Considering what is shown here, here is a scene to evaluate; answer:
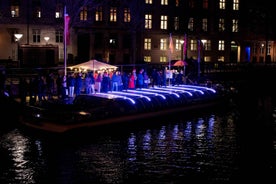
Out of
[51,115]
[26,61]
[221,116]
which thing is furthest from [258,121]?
[26,61]

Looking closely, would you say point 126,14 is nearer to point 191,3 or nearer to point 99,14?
point 99,14

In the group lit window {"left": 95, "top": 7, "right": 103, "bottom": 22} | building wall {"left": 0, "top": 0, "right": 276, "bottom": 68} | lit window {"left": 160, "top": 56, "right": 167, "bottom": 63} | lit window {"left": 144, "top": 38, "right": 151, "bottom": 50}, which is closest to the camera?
building wall {"left": 0, "top": 0, "right": 276, "bottom": 68}

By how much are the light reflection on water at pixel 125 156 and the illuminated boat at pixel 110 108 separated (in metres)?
Answer: 0.79

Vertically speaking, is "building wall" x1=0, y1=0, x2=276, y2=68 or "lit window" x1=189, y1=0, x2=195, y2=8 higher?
"lit window" x1=189, y1=0, x2=195, y2=8

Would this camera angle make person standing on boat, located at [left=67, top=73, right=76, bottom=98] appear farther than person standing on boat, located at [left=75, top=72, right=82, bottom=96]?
No

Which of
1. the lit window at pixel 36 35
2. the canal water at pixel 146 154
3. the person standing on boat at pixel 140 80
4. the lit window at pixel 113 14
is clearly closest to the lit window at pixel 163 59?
the lit window at pixel 113 14

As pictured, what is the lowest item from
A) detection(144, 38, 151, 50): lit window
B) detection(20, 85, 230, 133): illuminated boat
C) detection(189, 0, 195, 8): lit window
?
detection(20, 85, 230, 133): illuminated boat


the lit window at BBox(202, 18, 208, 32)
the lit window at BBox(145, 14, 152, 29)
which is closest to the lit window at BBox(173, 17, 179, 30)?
the lit window at BBox(145, 14, 152, 29)

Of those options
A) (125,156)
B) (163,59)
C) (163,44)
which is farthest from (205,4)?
(125,156)

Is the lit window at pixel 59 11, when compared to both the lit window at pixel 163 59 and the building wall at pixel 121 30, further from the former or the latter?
the lit window at pixel 163 59

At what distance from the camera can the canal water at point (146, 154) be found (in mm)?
21672

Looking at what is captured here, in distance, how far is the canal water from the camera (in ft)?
71.1

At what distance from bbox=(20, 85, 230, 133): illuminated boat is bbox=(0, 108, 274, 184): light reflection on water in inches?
31.2

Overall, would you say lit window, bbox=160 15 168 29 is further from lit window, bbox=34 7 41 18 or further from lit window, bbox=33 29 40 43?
lit window, bbox=33 29 40 43
